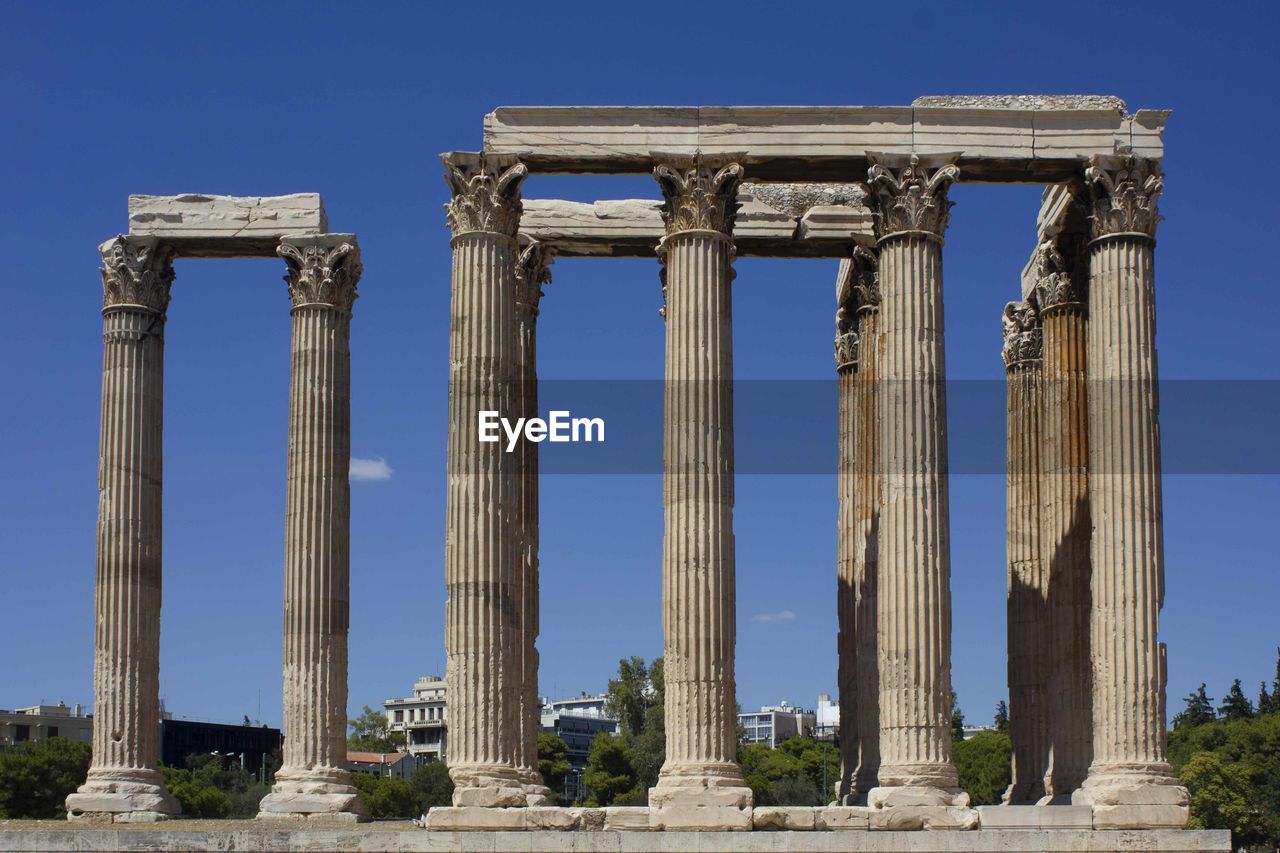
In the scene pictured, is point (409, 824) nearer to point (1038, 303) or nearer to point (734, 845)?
point (734, 845)

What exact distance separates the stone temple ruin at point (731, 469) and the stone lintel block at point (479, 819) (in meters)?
0.05

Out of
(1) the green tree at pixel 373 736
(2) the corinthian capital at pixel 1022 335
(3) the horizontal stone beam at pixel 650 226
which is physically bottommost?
(1) the green tree at pixel 373 736

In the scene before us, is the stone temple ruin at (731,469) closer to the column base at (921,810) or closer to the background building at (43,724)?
the column base at (921,810)

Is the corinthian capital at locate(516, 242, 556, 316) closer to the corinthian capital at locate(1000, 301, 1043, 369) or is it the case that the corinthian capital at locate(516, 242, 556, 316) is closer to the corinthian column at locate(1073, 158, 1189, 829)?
the corinthian capital at locate(1000, 301, 1043, 369)

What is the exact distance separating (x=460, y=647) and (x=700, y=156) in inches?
528

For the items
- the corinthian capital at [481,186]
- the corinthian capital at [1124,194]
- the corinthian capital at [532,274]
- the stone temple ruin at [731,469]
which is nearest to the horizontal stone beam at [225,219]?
the stone temple ruin at [731,469]

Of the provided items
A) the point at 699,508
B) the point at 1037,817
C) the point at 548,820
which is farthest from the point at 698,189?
the point at 1037,817

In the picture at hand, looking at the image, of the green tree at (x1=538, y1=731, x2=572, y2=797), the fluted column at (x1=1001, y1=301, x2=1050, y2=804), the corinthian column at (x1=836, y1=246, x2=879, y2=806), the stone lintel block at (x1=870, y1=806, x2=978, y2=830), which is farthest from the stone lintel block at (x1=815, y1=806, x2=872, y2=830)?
the green tree at (x1=538, y1=731, x2=572, y2=797)

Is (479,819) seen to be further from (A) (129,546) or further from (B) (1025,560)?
(B) (1025,560)

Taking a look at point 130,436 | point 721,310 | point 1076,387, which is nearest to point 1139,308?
point 1076,387

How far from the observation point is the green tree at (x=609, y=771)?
131 metres

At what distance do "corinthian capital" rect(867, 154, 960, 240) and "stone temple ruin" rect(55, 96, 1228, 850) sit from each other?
0.23 ft

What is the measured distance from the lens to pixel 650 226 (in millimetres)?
60281

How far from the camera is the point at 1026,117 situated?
2067 inches
